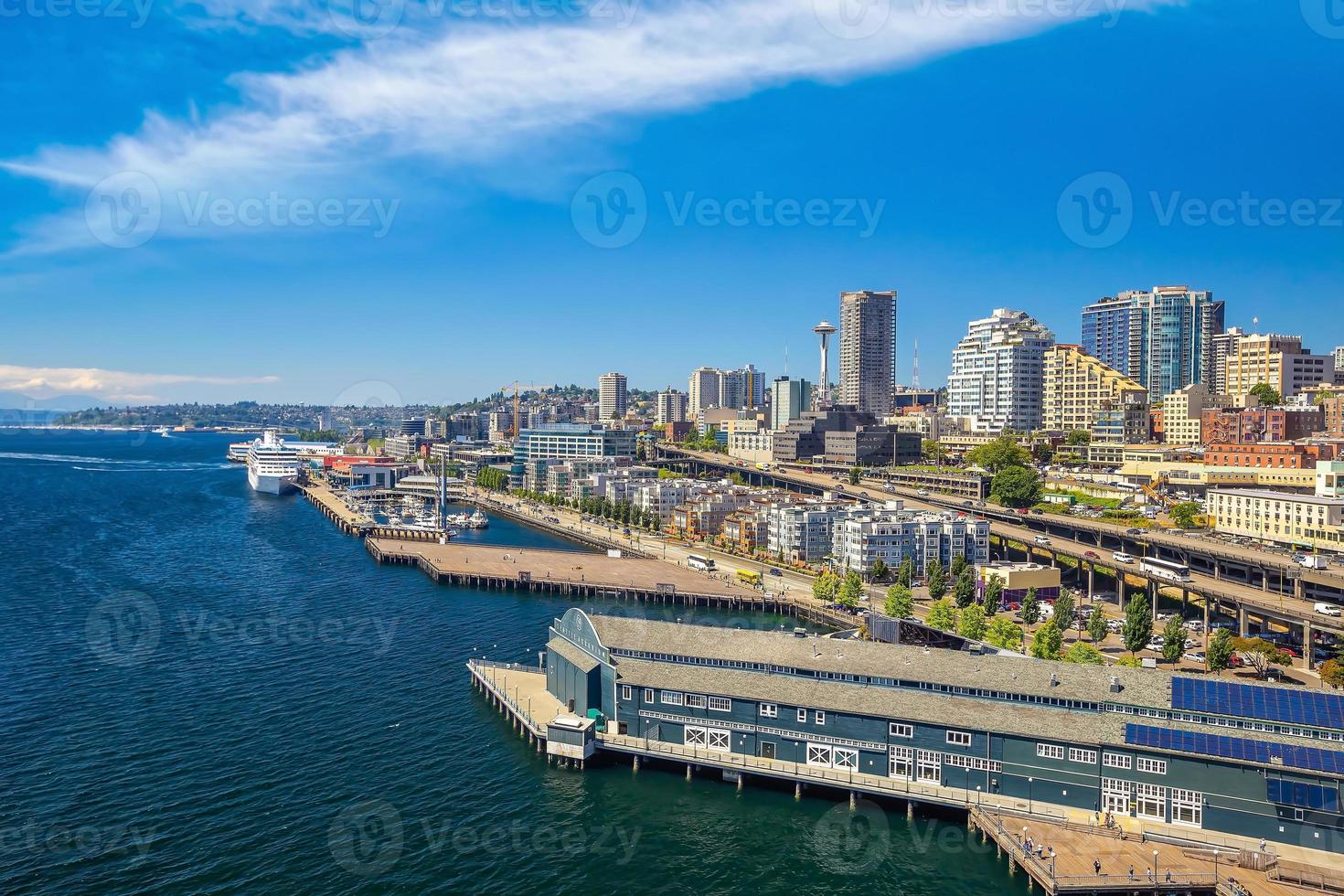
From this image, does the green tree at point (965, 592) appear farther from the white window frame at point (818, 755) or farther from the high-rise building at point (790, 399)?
the high-rise building at point (790, 399)

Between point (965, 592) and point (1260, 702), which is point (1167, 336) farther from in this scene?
point (1260, 702)

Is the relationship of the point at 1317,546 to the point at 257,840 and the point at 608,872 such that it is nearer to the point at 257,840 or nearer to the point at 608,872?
the point at 608,872

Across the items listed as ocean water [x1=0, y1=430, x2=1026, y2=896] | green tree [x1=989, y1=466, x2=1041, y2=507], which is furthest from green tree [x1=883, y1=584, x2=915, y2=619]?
green tree [x1=989, y1=466, x2=1041, y2=507]

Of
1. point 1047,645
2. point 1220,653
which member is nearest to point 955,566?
point 1047,645

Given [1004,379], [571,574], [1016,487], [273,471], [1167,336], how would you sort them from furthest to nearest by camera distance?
[1167,336] → [1004,379] → [273,471] → [1016,487] → [571,574]

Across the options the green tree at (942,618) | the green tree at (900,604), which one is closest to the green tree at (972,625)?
the green tree at (942,618)

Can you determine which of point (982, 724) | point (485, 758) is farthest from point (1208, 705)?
point (485, 758)

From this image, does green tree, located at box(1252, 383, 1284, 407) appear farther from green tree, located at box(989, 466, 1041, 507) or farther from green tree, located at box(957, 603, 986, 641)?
green tree, located at box(957, 603, 986, 641)
